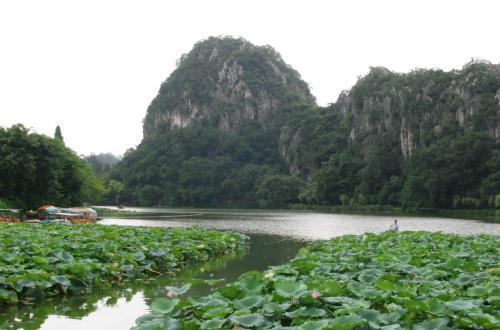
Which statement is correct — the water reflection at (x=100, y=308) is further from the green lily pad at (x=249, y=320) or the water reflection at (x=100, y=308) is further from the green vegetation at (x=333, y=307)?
the green lily pad at (x=249, y=320)

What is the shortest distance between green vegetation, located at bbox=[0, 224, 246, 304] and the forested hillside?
2119 inches

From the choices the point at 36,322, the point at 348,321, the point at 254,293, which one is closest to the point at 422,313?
the point at 348,321

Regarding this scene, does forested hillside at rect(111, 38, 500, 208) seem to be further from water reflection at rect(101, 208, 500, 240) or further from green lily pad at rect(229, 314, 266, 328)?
green lily pad at rect(229, 314, 266, 328)

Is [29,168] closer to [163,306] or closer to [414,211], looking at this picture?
[163,306]

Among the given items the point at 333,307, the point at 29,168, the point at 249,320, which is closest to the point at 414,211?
the point at 29,168

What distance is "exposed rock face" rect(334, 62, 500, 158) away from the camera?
7269cm

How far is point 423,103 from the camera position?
81812 millimetres

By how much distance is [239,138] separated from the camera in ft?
477

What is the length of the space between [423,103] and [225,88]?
85.9 meters

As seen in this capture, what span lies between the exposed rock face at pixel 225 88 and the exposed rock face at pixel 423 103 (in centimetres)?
5154


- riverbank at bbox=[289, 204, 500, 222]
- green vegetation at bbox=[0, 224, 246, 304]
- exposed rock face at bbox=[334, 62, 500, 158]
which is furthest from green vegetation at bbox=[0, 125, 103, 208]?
exposed rock face at bbox=[334, 62, 500, 158]

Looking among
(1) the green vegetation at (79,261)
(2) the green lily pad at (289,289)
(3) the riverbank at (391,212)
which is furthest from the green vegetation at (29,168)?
(2) the green lily pad at (289,289)

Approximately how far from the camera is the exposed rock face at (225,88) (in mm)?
153038

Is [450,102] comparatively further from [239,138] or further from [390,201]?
[239,138]
